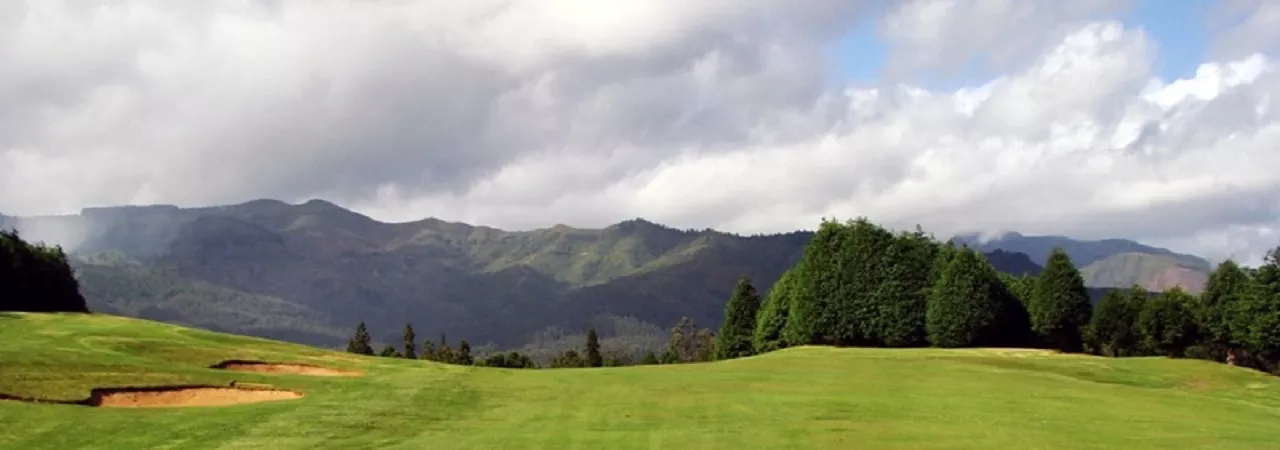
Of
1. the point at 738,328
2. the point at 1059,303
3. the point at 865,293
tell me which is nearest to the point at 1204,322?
the point at 1059,303

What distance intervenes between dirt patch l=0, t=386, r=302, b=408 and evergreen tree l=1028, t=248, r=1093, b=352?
86.3 metres

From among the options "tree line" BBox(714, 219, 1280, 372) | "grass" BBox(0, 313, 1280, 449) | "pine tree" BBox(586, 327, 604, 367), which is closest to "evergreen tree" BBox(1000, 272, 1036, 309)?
"tree line" BBox(714, 219, 1280, 372)

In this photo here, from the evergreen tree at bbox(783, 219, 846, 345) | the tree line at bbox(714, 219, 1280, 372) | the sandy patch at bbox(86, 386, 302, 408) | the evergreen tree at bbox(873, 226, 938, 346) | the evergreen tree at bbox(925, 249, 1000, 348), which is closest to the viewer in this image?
the sandy patch at bbox(86, 386, 302, 408)

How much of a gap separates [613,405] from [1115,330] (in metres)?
91.4

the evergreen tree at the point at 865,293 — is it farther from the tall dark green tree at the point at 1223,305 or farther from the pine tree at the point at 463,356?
the pine tree at the point at 463,356

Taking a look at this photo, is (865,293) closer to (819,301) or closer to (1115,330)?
(819,301)

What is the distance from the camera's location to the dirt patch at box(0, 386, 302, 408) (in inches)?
1452

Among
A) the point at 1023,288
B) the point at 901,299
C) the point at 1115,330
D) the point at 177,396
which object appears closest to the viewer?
the point at 177,396

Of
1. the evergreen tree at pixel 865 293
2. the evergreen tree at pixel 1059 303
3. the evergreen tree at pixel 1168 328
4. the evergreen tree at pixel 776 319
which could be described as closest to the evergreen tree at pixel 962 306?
the evergreen tree at pixel 865 293

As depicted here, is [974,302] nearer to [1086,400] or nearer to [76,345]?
[1086,400]

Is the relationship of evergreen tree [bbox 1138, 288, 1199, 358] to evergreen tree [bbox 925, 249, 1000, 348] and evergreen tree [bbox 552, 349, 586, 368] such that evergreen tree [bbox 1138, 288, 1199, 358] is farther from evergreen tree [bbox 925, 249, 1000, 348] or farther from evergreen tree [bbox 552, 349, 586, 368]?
evergreen tree [bbox 552, 349, 586, 368]

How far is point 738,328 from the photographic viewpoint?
127m

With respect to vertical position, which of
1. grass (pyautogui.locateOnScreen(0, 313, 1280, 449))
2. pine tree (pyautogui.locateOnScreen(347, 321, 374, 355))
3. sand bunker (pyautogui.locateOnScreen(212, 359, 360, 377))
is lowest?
grass (pyautogui.locateOnScreen(0, 313, 1280, 449))

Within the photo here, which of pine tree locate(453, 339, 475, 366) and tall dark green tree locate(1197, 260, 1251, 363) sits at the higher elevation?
tall dark green tree locate(1197, 260, 1251, 363)
